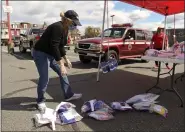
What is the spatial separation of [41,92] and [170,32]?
859 inches

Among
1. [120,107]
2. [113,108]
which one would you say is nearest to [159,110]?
[120,107]

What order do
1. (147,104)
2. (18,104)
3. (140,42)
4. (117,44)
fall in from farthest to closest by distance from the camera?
Result: (140,42)
(117,44)
(18,104)
(147,104)

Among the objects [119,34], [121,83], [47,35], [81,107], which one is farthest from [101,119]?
[119,34]

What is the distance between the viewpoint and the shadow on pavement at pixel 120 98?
441 cm

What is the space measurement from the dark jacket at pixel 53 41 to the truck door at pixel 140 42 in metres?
8.42

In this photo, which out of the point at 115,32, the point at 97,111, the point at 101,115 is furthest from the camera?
the point at 115,32

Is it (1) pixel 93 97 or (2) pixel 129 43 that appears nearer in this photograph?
(1) pixel 93 97

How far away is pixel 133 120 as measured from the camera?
183 inches

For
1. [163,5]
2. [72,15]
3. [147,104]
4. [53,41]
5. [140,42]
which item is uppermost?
[163,5]

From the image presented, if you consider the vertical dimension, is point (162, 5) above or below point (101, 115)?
above

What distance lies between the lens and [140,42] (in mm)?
13164

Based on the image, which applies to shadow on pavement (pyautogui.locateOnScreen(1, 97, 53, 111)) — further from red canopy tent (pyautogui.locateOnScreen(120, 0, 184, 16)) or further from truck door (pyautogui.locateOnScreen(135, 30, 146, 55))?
truck door (pyautogui.locateOnScreen(135, 30, 146, 55))

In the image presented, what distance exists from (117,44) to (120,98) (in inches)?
237

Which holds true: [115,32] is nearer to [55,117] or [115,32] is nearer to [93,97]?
[93,97]
